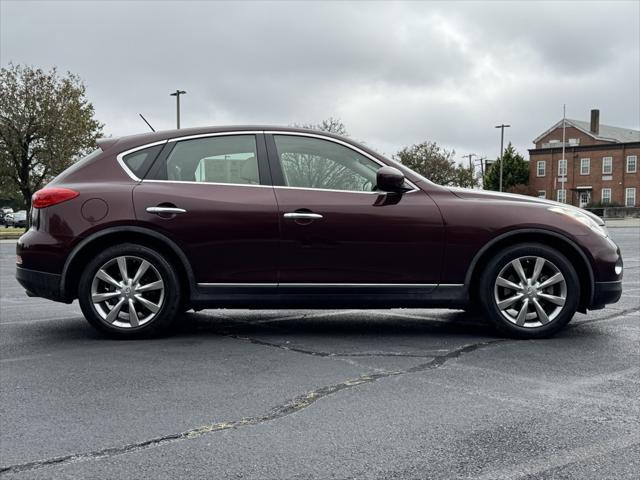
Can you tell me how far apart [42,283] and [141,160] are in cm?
124

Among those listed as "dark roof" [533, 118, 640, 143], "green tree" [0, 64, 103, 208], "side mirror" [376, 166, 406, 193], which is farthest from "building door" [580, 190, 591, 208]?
"side mirror" [376, 166, 406, 193]

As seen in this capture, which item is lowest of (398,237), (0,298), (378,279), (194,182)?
(0,298)

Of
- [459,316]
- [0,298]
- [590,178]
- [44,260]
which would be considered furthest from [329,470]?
[590,178]

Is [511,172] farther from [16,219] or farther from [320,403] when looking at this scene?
[320,403]

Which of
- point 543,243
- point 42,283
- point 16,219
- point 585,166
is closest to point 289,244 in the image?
point 42,283

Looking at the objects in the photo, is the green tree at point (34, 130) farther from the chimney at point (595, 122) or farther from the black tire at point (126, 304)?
the chimney at point (595, 122)

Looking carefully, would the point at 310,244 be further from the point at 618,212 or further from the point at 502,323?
the point at 618,212

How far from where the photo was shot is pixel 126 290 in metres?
5.32

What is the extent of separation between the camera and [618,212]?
200 ft

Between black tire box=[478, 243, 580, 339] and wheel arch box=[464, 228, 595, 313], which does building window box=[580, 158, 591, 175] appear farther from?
black tire box=[478, 243, 580, 339]

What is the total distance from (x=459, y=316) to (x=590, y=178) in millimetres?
72762

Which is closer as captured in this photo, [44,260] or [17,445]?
[17,445]

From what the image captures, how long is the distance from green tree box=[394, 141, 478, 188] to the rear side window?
6302 cm

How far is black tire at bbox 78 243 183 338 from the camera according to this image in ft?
17.4
